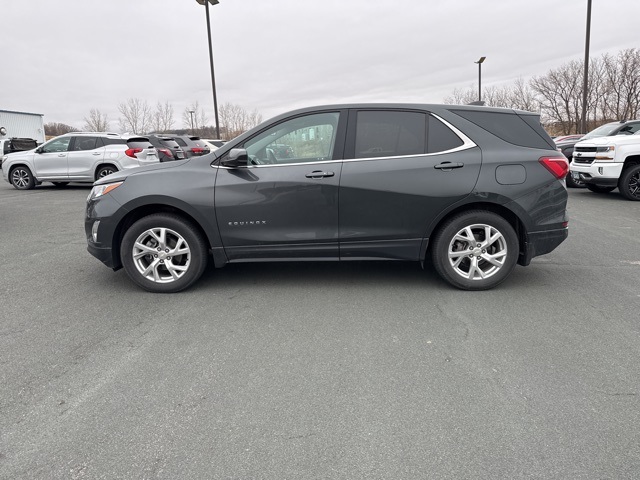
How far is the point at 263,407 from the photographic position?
2707 mm

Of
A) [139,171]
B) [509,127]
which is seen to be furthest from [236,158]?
[509,127]

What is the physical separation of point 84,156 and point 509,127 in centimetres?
1353

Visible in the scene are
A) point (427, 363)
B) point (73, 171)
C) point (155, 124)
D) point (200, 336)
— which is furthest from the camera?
point (155, 124)

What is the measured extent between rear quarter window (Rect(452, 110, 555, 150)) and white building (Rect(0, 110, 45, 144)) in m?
48.6

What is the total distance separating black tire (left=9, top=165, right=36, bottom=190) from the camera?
15.4 metres

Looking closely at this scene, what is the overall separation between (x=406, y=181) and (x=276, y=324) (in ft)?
5.97

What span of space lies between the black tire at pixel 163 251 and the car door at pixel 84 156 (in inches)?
441

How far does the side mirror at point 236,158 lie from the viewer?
445cm

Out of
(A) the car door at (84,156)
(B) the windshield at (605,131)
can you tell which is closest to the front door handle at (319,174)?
(B) the windshield at (605,131)

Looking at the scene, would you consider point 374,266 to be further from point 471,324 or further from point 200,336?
point 200,336

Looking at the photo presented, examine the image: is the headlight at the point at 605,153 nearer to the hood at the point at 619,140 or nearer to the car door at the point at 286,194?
the hood at the point at 619,140

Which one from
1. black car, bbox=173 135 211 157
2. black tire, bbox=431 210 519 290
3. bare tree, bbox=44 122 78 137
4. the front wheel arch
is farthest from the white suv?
bare tree, bbox=44 122 78 137

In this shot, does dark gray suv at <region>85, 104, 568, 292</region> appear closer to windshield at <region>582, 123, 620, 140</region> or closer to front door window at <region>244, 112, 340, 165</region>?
front door window at <region>244, 112, 340, 165</region>

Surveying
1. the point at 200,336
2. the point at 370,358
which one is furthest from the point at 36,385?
the point at 370,358
